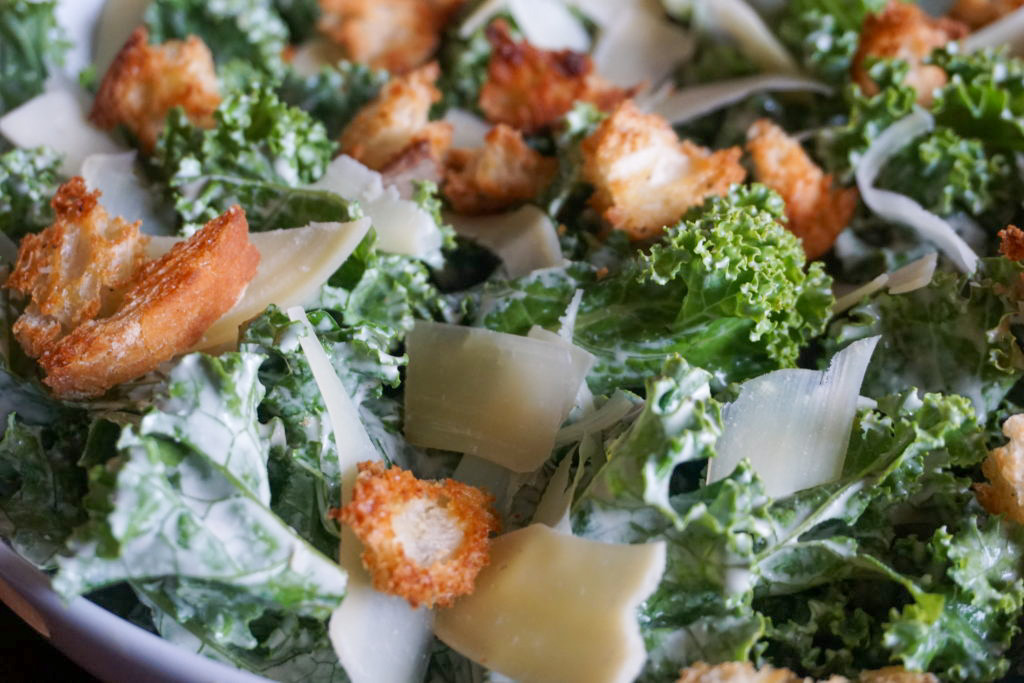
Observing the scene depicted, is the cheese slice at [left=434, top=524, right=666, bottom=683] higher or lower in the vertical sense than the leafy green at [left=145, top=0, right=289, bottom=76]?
lower

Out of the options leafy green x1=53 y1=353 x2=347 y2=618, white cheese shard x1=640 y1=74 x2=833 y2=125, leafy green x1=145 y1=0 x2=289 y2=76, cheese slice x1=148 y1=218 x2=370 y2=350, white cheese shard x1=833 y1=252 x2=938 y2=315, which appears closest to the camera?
leafy green x1=53 y1=353 x2=347 y2=618

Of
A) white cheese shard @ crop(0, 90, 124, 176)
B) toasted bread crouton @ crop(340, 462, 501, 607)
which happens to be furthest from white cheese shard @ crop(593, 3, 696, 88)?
toasted bread crouton @ crop(340, 462, 501, 607)

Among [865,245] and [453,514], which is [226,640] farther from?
[865,245]

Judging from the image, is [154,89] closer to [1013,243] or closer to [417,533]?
[417,533]

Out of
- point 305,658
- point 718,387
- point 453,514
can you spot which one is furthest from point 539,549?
point 718,387

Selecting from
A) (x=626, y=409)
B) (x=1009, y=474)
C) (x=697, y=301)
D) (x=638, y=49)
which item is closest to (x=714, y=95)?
(x=638, y=49)

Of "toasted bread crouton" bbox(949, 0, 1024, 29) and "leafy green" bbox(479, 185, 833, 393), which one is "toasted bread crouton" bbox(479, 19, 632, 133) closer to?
"leafy green" bbox(479, 185, 833, 393)
